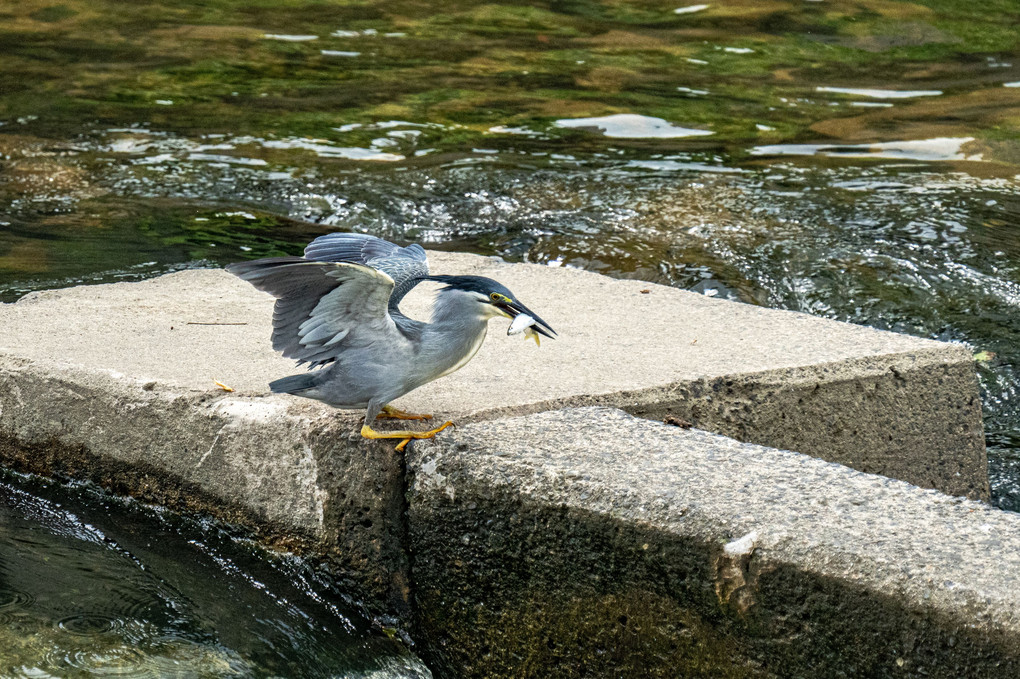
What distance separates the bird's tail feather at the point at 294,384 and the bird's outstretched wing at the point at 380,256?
260 mm

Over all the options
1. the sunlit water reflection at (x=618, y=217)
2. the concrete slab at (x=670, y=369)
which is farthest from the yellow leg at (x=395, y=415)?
the sunlit water reflection at (x=618, y=217)

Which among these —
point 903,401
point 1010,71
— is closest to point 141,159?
point 903,401

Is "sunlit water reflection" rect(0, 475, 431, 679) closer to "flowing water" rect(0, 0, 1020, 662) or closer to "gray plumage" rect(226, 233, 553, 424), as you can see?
"flowing water" rect(0, 0, 1020, 662)

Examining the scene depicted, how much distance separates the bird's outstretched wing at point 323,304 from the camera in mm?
2508

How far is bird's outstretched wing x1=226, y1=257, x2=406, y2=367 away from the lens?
2508 millimetres

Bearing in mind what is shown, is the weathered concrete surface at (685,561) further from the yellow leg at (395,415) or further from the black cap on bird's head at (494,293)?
the black cap on bird's head at (494,293)

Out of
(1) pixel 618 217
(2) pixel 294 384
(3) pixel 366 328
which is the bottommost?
(1) pixel 618 217

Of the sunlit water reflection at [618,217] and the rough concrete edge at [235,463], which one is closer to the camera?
the rough concrete edge at [235,463]

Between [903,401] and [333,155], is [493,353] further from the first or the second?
[333,155]

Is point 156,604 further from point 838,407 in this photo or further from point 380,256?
point 838,407

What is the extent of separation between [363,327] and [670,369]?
97cm

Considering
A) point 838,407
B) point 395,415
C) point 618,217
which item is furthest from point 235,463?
point 618,217

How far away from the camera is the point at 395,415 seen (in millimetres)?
2771

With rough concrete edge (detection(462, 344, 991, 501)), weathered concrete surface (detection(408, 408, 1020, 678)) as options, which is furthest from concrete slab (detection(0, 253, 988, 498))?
weathered concrete surface (detection(408, 408, 1020, 678))
